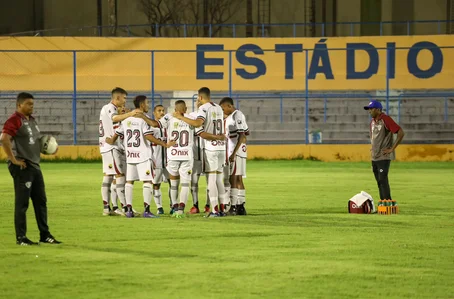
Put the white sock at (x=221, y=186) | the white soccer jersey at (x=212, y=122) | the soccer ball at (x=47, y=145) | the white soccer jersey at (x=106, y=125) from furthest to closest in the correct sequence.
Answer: the white soccer jersey at (x=106, y=125) → the white sock at (x=221, y=186) → the white soccer jersey at (x=212, y=122) → the soccer ball at (x=47, y=145)

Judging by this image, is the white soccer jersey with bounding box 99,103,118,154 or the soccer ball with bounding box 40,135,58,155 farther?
the white soccer jersey with bounding box 99,103,118,154

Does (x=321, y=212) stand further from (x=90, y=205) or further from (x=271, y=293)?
(x=271, y=293)

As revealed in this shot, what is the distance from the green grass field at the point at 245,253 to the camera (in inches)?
360

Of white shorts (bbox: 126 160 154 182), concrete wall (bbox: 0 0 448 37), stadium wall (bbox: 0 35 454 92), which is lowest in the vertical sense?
white shorts (bbox: 126 160 154 182)

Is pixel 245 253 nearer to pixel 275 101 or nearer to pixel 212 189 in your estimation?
pixel 212 189

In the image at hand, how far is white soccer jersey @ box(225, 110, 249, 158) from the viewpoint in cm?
1602

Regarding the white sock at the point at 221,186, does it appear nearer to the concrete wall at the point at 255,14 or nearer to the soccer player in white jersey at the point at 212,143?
the soccer player in white jersey at the point at 212,143

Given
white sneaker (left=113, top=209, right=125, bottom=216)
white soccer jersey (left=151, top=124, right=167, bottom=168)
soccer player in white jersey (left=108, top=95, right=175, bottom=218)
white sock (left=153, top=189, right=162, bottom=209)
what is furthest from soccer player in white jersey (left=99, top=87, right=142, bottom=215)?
white soccer jersey (left=151, top=124, right=167, bottom=168)

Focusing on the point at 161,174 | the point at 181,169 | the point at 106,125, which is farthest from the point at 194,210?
the point at 106,125

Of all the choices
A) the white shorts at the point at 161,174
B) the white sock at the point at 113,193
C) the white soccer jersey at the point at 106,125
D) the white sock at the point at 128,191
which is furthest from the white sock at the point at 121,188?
the white shorts at the point at 161,174

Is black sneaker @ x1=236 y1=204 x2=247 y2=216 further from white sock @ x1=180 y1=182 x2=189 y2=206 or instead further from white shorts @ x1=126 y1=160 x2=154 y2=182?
white shorts @ x1=126 y1=160 x2=154 y2=182

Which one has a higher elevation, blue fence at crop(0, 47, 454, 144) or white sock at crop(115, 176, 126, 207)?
blue fence at crop(0, 47, 454, 144)

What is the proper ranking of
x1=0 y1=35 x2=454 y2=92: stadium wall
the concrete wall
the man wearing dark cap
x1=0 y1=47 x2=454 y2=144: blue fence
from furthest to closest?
the concrete wall
x1=0 y1=35 x2=454 y2=92: stadium wall
x1=0 y1=47 x2=454 y2=144: blue fence
the man wearing dark cap

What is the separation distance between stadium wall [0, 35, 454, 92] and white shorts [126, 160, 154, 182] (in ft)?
79.0
